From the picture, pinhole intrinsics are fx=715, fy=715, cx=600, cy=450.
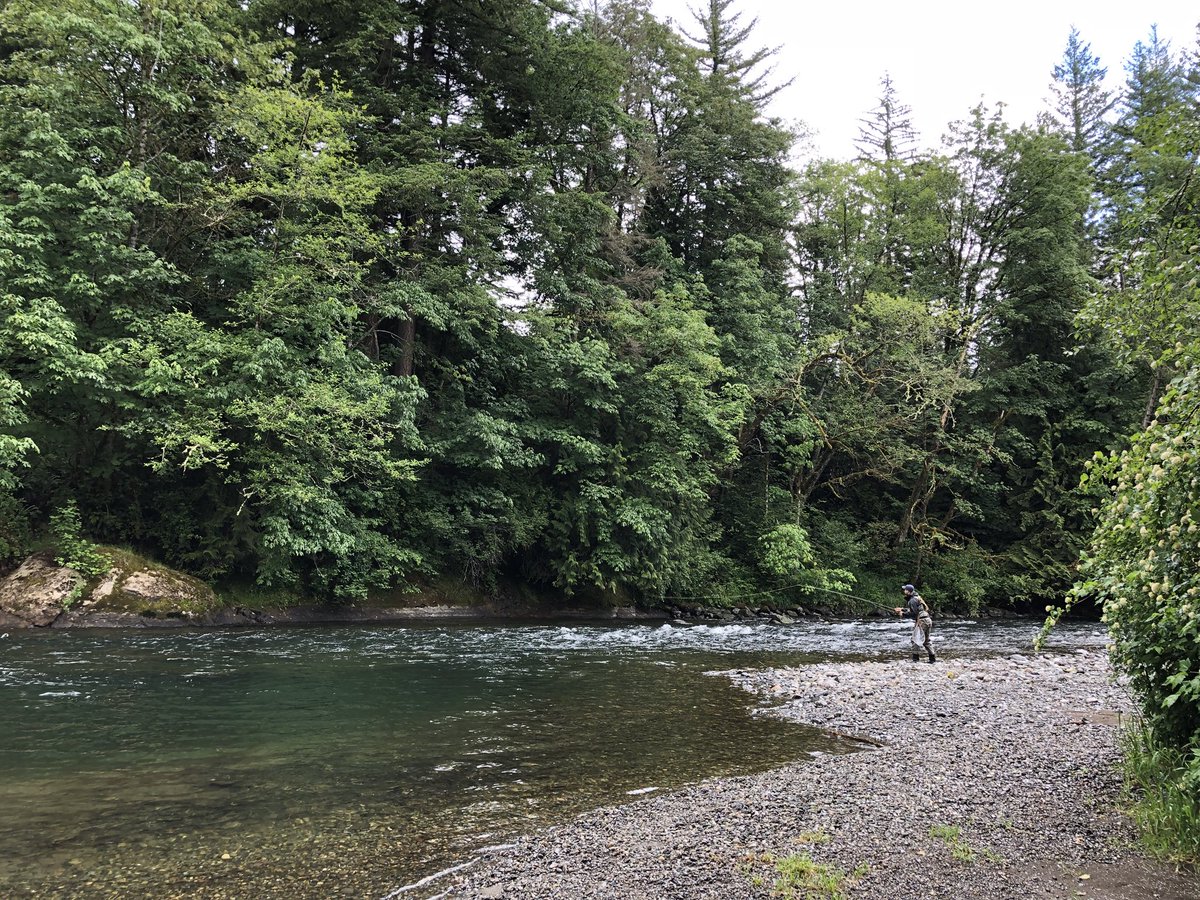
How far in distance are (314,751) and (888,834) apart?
642cm

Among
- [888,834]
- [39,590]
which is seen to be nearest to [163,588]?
[39,590]

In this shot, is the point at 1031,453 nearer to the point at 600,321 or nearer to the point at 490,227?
the point at 600,321

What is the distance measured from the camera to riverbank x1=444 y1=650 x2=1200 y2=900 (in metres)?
4.86

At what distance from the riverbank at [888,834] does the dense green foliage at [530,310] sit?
400cm

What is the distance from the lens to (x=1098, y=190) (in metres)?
36.6

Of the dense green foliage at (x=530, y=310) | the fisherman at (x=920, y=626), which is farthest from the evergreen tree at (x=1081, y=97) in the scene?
the fisherman at (x=920, y=626)

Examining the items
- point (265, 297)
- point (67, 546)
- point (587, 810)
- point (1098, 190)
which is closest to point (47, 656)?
point (67, 546)

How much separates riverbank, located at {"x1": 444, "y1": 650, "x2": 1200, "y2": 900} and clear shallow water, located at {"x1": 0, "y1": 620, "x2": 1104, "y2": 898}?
78 cm

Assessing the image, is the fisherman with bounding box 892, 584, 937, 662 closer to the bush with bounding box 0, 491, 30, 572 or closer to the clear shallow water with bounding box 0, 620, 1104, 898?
the clear shallow water with bounding box 0, 620, 1104, 898

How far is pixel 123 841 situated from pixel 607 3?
37698 mm

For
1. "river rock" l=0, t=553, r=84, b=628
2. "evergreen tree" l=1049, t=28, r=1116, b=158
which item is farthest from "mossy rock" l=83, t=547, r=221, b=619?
"evergreen tree" l=1049, t=28, r=1116, b=158

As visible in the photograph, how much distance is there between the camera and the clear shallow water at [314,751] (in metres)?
5.70

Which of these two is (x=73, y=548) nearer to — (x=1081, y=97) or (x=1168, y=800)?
(x=1168, y=800)

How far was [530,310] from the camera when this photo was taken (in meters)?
24.5
